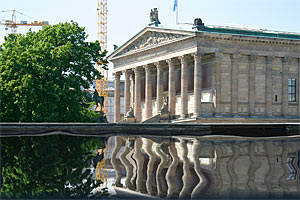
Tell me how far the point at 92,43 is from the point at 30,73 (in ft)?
30.1

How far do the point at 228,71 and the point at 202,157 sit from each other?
5111 cm

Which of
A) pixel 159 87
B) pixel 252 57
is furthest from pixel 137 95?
pixel 252 57

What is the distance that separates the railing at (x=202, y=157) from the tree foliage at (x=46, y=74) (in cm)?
2924

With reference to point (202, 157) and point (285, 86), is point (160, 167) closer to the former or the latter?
point (202, 157)

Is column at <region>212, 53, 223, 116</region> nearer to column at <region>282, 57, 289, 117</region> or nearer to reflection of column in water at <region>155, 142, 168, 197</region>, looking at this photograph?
column at <region>282, 57, 289, 117</region>

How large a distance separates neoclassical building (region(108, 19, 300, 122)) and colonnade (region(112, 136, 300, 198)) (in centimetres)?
4369

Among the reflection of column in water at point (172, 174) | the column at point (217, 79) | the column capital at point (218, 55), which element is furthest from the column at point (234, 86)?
the reflection of column in water at point (172, 174)

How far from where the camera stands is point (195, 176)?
1331 cm

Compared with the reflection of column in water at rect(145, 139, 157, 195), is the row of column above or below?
above

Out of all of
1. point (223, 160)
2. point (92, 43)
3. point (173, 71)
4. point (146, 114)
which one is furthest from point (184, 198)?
point (146, 114)

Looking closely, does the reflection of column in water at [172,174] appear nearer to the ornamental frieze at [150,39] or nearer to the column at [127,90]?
the ornamental frieze at [150,39]

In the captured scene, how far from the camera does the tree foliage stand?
173 feet

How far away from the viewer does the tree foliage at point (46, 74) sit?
52.7 m

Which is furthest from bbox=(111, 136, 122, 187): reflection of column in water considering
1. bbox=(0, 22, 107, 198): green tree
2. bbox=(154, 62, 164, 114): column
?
bbox=(154, 62, 164, 114): column
